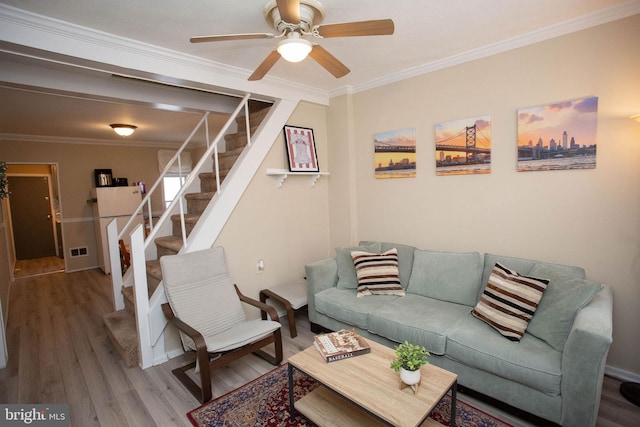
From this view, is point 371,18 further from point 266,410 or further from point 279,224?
point 266,410

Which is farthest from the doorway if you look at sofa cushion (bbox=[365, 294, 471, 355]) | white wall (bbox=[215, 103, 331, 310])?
sofa cushion (bbox=[365, 294, 471, 355])

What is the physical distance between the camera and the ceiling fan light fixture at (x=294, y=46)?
5.93 ft

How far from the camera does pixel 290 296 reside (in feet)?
10.9

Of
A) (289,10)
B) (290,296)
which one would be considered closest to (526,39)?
(289,10)

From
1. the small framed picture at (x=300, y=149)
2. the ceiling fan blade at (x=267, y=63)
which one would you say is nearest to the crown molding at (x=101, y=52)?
the small framed picture at (x=300, y=149)

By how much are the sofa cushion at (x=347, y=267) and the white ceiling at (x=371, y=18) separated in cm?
185

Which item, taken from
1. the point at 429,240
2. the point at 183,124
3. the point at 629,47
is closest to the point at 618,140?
the point at 629,47

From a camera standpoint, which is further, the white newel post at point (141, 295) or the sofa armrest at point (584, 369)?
the white newel post at point (141, 295)

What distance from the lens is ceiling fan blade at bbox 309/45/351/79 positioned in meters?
2.00

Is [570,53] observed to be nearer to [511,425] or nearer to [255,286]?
[511,425]

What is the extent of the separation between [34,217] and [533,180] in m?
9.91

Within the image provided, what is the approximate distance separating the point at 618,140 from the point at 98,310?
223 inches

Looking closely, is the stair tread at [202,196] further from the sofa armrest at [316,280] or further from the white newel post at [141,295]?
the sofa armrest at [316,280]

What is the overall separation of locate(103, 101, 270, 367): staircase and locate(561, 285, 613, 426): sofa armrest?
3098 mm
